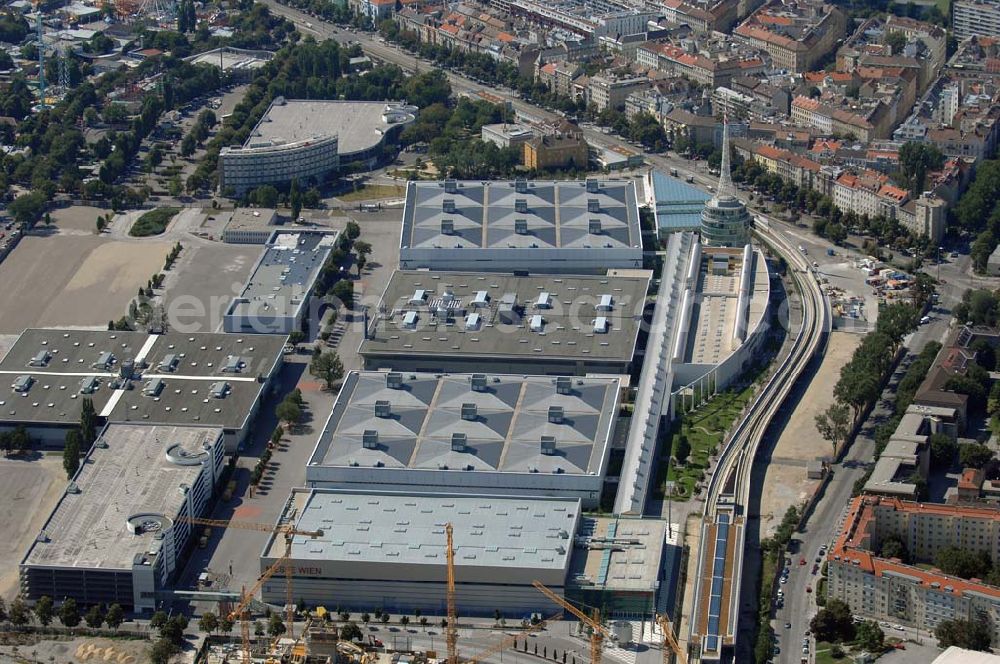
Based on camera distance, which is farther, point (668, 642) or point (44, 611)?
point (44, 611)

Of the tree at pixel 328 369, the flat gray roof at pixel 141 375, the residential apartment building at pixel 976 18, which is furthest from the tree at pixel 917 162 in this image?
the flat gray roof at pixel 141 375

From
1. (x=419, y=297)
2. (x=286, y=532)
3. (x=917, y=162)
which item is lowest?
(x=286, y=532)

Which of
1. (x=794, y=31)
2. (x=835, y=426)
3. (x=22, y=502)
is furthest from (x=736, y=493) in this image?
(x=794, y=31)

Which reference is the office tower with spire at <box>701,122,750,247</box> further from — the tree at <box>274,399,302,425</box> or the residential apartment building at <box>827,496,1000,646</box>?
the residential apartment building at <box>827,496,1000,646</box>

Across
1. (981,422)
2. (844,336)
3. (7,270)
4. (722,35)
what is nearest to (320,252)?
(7,270)

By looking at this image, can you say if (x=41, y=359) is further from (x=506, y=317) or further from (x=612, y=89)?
(x=612, y=89)

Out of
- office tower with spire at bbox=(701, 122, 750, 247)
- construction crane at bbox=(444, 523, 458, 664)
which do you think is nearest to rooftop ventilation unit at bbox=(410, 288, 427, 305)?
office tower with spire at bbox=(701, 122, 750, 247)
